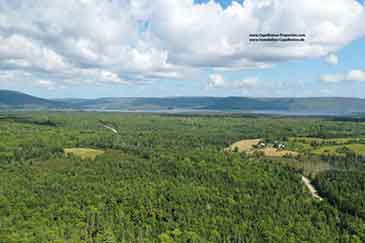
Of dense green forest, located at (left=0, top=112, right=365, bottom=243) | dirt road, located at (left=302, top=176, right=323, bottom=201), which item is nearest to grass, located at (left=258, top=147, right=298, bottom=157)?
dense green forest, located at (left=0, top=112, right=365, bottom=243)

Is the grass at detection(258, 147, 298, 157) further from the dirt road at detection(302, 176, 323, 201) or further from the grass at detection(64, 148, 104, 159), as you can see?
the grass at detection(64, 148, 104, 159)

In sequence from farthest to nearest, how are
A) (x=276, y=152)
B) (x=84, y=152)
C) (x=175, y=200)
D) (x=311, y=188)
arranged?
1. (x=276, y=152)
2. (x=84, y=152)
3. (x=311, y=188)
4. (x=175, y=200)

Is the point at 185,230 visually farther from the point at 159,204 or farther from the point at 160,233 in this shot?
the point at 159,204

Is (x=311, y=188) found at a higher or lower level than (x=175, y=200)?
lower

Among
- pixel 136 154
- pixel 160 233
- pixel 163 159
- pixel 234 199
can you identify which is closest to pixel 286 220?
pixel 234 199

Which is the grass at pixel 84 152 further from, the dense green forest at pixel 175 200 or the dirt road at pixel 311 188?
the dirt road at pixel 311 188

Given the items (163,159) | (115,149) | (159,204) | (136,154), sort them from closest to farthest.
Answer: (159,204), (163,159), (136,154), (115,149)

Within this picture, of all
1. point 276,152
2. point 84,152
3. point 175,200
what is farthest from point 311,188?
point 84,152

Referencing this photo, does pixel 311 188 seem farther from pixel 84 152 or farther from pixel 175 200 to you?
pixel 84 152

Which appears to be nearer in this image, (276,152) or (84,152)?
(84,152)
